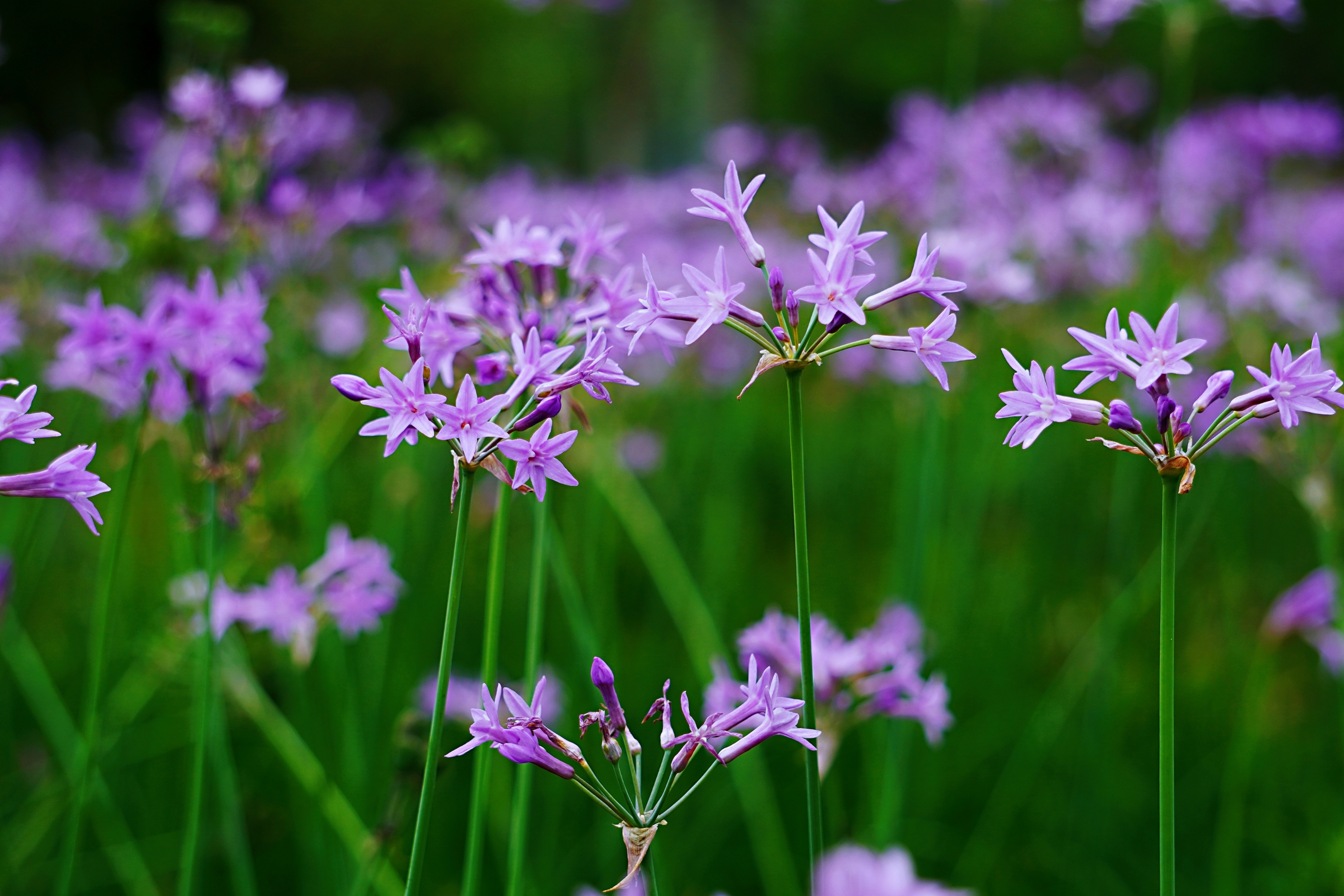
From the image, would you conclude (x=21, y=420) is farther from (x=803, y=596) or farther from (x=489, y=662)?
(x=803, y=596)

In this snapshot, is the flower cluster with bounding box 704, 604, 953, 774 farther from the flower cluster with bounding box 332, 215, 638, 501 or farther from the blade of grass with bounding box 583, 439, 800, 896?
the flower cluster with bounding box 332, 215, 638, 501

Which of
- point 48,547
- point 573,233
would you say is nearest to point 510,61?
point 48,547

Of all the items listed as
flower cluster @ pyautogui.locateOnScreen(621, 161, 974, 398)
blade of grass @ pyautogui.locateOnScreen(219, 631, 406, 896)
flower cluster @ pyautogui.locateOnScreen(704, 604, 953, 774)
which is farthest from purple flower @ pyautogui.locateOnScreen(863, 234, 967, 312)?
blade of grass @ pyautogui.locateOnScreen(219, 631, 406, 896)

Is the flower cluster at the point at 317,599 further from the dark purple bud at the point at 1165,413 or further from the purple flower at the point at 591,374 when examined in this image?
the dark purple bud at the point at 1165,413

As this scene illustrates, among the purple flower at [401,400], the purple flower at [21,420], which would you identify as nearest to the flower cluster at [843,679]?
the purple flower at [401,400]

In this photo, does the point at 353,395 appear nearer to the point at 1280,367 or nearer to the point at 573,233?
the point at 573,233

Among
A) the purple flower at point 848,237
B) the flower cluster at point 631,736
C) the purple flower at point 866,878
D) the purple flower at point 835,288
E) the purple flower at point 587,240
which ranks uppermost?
the purple flower at point 587,240
